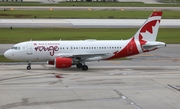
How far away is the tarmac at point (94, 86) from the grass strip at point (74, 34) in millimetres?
19401

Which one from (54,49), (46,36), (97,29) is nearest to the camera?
(54,49)

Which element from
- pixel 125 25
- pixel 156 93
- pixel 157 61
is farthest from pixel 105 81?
pixel 125 25

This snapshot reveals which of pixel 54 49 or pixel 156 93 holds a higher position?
pixel 54 49

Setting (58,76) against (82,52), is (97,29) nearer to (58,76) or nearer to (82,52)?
(82,52)

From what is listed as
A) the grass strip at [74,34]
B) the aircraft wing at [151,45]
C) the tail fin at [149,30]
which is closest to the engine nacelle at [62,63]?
the tail fin at [149,30]

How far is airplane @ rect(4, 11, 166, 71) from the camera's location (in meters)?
43.0

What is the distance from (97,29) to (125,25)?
8845 millimetres

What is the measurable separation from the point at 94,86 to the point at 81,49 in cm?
1008

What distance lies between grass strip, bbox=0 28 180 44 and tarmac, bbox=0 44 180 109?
1940 cm

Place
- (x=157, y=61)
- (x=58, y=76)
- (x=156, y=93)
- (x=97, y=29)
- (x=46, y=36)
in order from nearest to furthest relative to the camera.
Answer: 1. (x=156, y=93)
2. (x=58, y=76)
3. (x=157, y=61)
4. (x=46, y=36)
5. (x=97, y=29)

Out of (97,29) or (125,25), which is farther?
(125,25)

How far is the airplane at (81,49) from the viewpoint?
43000 millimetres

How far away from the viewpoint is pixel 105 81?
36.3m

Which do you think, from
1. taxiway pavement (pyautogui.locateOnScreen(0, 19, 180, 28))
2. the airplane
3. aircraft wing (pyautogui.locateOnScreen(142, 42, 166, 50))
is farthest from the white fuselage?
taxiway pavement (pyautogui.locateOnScreen(0, 19, 180, 28))
